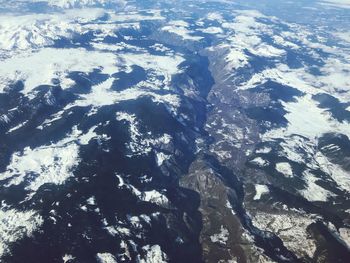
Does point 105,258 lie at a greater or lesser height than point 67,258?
lesser

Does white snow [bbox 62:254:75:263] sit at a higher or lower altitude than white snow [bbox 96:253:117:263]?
higher

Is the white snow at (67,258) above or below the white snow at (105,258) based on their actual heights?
above

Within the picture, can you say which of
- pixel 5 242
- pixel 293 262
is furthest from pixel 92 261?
pixel 293 262

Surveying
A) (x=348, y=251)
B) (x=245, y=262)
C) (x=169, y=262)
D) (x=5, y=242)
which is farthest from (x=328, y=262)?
(x=5, y=242)

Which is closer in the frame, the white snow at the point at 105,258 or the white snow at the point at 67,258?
the white snow at the point at 67,258

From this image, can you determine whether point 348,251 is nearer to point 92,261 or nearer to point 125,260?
point 125,260

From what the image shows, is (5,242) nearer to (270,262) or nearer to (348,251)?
(270,262)

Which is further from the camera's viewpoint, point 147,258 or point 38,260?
point 147,258

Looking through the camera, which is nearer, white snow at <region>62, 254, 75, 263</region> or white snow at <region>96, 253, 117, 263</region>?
white snow at <region>62, 254, 75, 263</region>

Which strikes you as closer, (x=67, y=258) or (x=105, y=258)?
(x=67, y=258)
